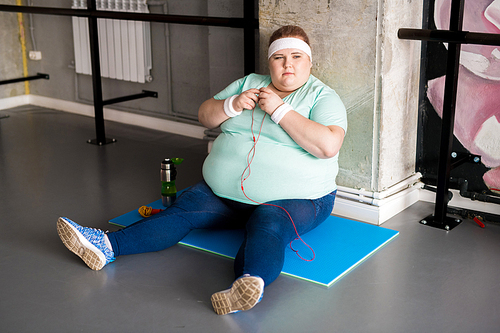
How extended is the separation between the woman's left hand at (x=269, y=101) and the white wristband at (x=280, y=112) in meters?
0.02

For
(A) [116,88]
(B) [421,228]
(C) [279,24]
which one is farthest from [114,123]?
(B) [421,228]

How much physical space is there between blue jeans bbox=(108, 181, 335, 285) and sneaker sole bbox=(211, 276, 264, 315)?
0.34 ft

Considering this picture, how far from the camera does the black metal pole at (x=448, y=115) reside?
7.50 feet

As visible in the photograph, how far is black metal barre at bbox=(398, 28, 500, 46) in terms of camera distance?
2.13 metres

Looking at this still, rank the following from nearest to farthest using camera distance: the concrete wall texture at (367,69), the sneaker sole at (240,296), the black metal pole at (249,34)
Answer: the sneaker sole at (240,296) → the concrete wall texture at (367,69) → the black metal pole at (249,34)

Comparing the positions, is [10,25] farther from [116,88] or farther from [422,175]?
[422,175]

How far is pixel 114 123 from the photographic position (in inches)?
184

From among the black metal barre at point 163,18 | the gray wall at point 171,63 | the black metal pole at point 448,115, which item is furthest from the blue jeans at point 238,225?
the gray wall at point 171,63

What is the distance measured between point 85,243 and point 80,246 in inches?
0.9

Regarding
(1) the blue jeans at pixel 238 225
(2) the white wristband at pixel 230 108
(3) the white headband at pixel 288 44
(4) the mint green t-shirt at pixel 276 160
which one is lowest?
(1) the blue jeans at pixel 238 225

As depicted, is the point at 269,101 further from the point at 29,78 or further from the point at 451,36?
the point at 29,78

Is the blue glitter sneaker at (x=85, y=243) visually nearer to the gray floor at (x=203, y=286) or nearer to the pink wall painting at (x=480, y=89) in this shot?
the gray floor at (x=203, y=286)

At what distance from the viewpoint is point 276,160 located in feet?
7.16

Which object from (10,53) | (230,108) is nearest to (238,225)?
(230,108)
